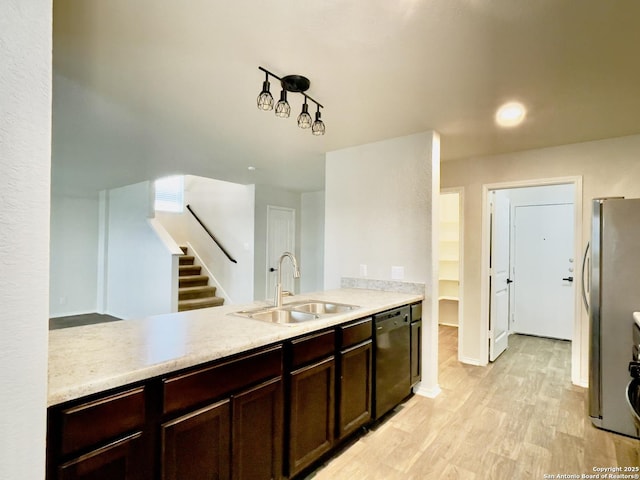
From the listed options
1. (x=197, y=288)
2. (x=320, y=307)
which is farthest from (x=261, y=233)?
(x=320, y=307)

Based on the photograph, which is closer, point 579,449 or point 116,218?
point 579,449

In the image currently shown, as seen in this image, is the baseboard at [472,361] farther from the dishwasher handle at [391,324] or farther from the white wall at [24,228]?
the white wall at [24,228]

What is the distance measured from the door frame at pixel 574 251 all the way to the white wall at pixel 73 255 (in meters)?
6.90

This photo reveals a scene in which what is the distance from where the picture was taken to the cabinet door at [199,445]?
1227 millimetres

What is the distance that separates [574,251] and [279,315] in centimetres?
291

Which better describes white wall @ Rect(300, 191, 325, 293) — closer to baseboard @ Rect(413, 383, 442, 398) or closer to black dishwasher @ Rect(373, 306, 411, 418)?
baseboard @ Rect(413, 383, 442, 398)

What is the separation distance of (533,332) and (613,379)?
2.77 metres

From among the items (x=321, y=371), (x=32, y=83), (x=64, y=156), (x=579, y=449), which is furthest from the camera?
(x=64, y=156)

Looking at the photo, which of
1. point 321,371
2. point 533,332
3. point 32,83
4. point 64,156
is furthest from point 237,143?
point 533,332

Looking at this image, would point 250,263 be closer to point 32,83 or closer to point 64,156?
point 64,156

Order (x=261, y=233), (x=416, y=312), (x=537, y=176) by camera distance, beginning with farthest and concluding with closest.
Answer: (x=261, y=233), (x=537, y=176), (x=416, y=312)

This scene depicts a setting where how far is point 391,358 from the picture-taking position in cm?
249

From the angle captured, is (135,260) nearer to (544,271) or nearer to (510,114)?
(510,114)

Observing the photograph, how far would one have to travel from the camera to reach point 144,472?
1.16 metres
